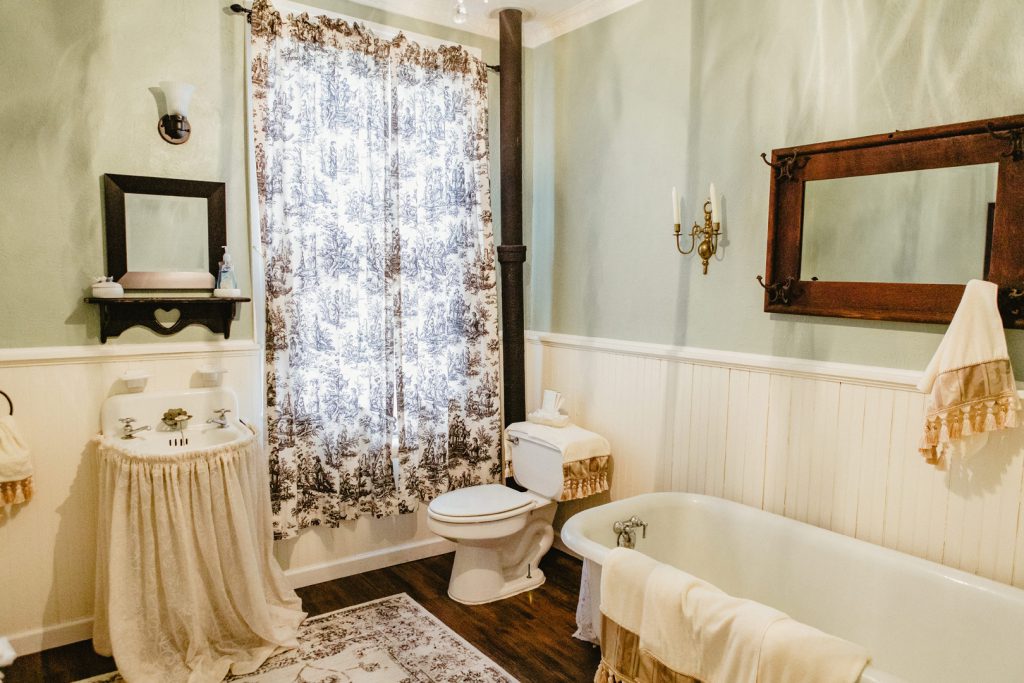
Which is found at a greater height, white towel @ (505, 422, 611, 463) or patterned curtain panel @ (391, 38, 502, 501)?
patterned curtain panel @ (391, 38, 502, 501)

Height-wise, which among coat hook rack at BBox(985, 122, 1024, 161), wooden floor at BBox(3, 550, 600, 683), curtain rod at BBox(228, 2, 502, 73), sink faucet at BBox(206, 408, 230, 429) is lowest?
wooden floor at BBox(3, 550, 600, 683)

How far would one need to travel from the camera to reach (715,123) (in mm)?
2797

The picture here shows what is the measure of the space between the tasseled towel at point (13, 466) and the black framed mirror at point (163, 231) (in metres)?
0.65

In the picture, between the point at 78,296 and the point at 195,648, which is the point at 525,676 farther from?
the point at 78,296

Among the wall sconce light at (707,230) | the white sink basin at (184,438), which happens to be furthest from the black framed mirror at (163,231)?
the wall sconce light at (707,230)

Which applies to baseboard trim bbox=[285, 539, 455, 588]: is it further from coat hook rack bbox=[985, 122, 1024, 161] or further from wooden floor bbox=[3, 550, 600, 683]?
coat hook rack bbox=[985, 122, 1024, 161]

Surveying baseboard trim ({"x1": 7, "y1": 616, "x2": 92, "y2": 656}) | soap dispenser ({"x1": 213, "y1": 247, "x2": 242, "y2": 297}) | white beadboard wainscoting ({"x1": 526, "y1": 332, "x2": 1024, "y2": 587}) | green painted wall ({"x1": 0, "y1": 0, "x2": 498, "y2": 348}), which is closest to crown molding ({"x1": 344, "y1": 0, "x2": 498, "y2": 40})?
green painted wall ({"x1": 0, "y1": 0, "x2": 498, "y2": 348})

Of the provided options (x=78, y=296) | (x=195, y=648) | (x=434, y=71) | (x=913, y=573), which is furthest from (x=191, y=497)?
(x=913, y=573)

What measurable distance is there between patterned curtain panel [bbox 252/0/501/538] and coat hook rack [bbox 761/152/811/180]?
1456 millimetres

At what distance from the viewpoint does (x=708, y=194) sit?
9.30 ft

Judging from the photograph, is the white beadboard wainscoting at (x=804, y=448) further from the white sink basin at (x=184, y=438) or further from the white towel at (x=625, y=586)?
the white sink basin at (x=184, y=438)

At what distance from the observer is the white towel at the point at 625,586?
2031 mm

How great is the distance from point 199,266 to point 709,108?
7.27 feet

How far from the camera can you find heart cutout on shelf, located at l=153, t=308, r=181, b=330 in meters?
2.77
